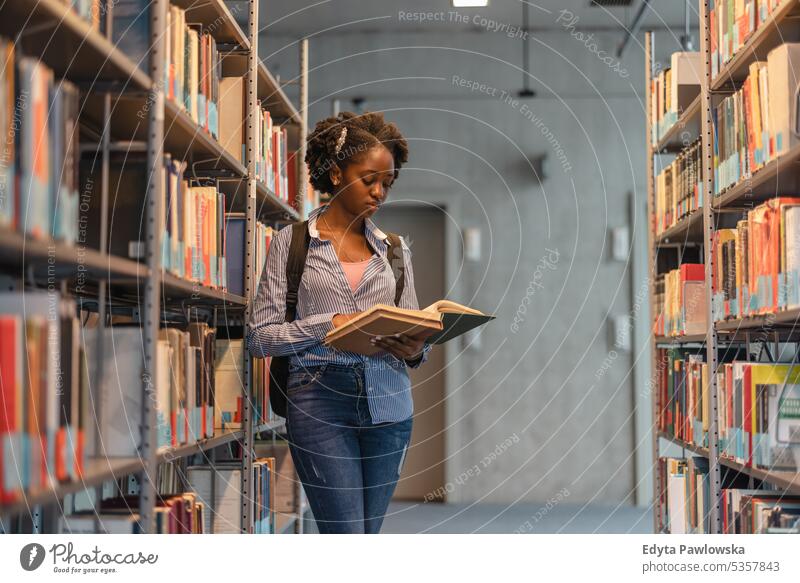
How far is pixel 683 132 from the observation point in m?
3.71

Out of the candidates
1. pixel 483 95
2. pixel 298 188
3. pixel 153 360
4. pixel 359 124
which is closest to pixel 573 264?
pixel 483 95

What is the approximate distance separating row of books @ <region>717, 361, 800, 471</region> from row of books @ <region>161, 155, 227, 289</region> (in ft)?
4.94

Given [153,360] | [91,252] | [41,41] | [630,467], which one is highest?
[41,41]

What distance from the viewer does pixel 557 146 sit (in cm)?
620

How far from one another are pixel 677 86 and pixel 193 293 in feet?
7.42

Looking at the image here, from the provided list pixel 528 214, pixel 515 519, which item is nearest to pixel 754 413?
pixel 515 519

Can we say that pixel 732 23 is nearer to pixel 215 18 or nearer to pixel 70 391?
pixel 215 18

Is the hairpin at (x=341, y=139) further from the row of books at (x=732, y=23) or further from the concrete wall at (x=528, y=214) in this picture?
the concrete wall at (x=528, y=214)

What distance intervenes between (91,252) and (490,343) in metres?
4.50

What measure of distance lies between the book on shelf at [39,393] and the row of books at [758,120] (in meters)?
1.65

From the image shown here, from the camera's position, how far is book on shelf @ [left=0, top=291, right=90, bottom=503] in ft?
4.77

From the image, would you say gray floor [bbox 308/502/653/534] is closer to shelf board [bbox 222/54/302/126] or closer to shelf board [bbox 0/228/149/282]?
shelf board [bbox 222/54/302/126]

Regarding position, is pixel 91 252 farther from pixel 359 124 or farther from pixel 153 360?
pixel 359 124
